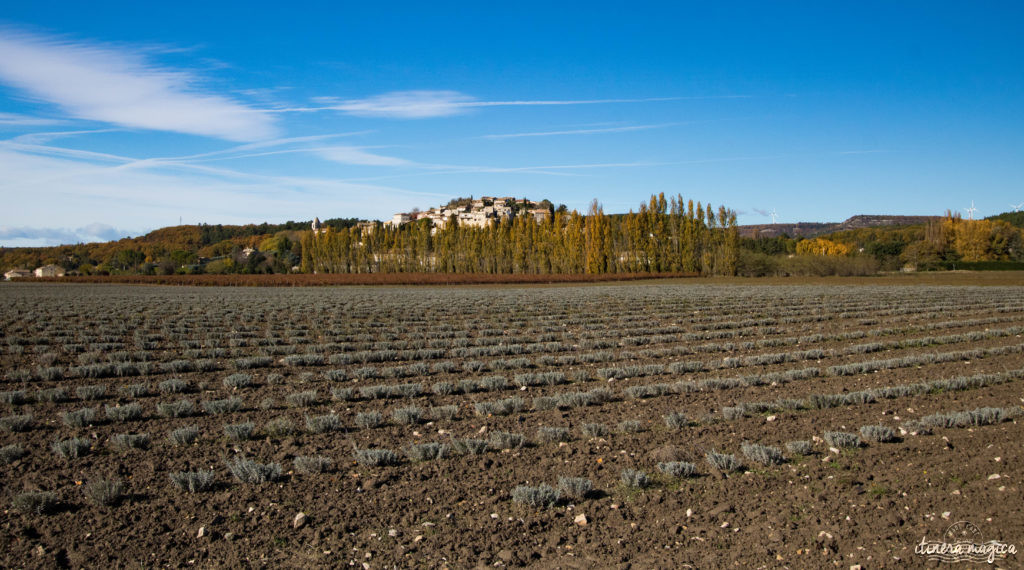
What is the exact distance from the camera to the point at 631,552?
17.7ft

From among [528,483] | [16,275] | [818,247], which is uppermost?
[818,247]

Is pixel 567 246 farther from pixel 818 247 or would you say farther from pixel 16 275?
pixel 16 275

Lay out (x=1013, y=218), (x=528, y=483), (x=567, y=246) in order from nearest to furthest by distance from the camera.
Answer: (x=528, y=483), (x=567, y=246), (x=1013, y=218)

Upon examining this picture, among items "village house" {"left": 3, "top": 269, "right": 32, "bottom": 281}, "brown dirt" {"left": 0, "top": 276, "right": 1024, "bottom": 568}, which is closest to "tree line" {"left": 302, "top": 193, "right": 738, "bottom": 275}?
"village house" {"left": 3, "top": 269, "right": 32, "bottom": 281}

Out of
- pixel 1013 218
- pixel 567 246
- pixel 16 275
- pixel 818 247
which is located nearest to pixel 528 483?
pixel 567 246

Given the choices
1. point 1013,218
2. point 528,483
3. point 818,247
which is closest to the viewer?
point 528,483

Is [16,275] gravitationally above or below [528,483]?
above

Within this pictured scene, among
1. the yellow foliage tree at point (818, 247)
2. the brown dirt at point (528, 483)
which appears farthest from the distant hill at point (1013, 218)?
the brown dirt at point (528, 483)

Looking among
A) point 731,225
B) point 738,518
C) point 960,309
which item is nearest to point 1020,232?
point 731,225

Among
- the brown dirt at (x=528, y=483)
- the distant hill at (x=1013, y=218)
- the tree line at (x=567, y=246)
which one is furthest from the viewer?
the distant hill at (x=1013, y=218)

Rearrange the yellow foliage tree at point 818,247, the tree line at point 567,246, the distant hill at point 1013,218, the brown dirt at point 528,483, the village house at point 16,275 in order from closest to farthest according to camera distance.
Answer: the brown dirt at point 528,483 < the tree line at point 567,246 < the village house at point 16,275 < the yellow foliage tree at point 818,247 < the distant hill at point 1013,218

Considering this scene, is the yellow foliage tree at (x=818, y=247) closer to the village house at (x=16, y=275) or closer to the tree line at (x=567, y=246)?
the tree line at (x=567, y=246)

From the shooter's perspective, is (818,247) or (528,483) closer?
(528,483)

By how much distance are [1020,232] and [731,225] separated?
68633 millimetres
